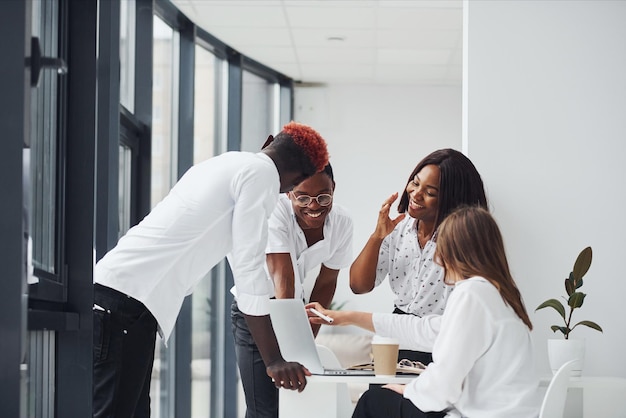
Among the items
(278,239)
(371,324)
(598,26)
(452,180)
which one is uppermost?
(598,26)

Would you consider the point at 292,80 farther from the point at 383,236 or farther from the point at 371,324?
the point at 371,324

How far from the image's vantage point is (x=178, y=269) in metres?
2.82

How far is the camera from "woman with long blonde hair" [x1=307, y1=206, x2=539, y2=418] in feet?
7.80

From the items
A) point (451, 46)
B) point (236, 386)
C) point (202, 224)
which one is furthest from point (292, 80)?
point (202, 224)

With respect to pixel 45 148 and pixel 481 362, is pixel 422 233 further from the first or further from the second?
pixel 45 148

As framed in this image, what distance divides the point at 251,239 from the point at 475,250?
2.17 ft

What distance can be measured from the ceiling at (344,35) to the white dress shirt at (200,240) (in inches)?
118

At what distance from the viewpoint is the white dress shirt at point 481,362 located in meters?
2.38

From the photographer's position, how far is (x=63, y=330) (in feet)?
8.58

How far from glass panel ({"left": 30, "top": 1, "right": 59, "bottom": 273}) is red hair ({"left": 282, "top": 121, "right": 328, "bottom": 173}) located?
0.74 m

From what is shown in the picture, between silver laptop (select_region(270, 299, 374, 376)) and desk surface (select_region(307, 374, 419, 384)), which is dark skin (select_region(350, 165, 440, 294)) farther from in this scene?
desk surface (select_region(307, 374, 419, 384))

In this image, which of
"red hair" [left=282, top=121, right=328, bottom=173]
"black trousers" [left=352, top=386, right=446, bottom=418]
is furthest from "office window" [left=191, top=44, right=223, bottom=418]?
"black trousers" [left=352, top=386, right=446, bottom=418]

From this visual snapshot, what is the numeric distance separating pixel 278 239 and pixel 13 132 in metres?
1.63

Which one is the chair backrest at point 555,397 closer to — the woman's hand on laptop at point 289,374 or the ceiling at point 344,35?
the woman's hand on laptop at point 289,374
